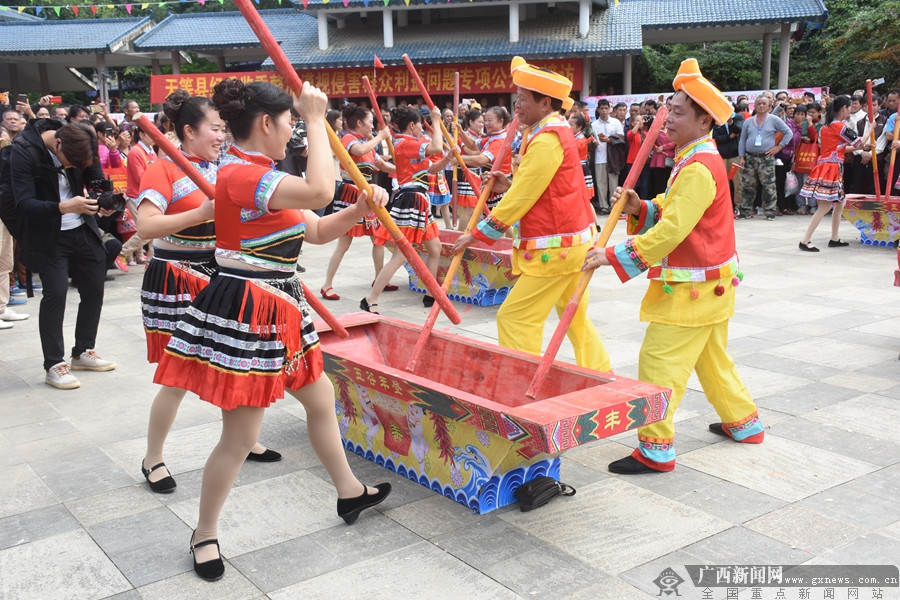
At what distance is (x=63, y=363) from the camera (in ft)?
17.2

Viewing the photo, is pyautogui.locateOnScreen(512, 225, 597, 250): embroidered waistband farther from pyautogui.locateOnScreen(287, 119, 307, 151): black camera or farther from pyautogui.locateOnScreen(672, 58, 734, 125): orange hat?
pyautogui.locateOnScreen(287, 119, 307, 151): black camera

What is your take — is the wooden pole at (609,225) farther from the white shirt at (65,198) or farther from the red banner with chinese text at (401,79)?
the red banner with chinese text at (401,79)

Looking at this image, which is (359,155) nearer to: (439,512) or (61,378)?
(61,378)

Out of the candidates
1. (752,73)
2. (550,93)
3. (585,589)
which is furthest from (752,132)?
(752,73)

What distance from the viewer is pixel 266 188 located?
105 inches

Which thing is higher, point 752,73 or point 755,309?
point 752,73

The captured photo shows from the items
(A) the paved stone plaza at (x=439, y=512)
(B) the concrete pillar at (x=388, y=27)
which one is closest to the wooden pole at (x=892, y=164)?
(A) the paved stone plaza at (x=439, y=512)

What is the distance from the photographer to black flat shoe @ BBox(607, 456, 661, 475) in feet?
12.2

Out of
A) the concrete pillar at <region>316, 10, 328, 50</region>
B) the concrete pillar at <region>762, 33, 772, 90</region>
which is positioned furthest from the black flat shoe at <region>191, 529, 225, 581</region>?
the concrete pillar at <region>316, 10, 328, 50</region>

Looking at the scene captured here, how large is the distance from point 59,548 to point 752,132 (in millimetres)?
11007

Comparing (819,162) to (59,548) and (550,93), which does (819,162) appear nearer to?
(550,93)

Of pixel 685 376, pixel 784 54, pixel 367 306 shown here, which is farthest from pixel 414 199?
pixel 784 54

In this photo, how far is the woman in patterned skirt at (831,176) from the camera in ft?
31.6

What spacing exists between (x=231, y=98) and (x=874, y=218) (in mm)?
8915
